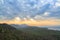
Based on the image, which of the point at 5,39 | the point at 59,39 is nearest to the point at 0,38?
the point at 5,39

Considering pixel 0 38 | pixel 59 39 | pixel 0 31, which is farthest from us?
pixel 59 39

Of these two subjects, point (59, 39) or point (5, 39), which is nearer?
point (5, 39)

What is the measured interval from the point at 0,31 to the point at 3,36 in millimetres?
2062

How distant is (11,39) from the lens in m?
36.4

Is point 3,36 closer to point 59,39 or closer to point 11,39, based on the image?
point 11,39

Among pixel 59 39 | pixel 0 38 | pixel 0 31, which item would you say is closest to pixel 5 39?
pixel 0 38

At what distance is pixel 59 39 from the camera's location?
72.5 m

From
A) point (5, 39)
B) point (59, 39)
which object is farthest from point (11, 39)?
point (59, 39)

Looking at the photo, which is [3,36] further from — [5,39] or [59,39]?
[59,39]

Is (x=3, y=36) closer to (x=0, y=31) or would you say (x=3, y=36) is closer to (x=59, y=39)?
(x=0, y=31)

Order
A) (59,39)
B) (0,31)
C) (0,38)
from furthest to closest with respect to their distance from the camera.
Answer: (59,39), (0,31), (0,38)

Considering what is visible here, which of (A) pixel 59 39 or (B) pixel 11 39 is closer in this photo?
(B) pixel 11 39

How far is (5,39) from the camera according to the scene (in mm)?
35281

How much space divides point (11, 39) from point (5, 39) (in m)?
1.64
